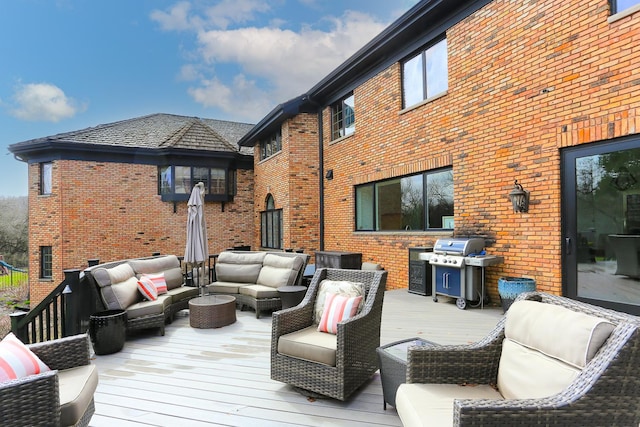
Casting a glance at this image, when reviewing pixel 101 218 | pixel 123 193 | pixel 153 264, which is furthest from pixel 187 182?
pixel 153 264

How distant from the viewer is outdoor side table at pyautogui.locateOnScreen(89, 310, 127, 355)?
4.06m

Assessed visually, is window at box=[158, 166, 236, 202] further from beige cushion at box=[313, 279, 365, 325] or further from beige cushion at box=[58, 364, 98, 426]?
beige cushion at box=[58, 364, 98, 426]

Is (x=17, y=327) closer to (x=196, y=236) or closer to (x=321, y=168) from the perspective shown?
(x=196, y=236)

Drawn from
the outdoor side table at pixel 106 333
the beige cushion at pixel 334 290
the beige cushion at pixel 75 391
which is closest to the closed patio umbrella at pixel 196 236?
the outdoor side table at pixel 106 333

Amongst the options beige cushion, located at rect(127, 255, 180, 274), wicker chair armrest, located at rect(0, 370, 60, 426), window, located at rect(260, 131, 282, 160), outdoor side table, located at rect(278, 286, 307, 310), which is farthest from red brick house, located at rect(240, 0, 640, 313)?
wicker chair armrest, located at rect(0, 370, 60, 426)

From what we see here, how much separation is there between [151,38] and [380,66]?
17.9m

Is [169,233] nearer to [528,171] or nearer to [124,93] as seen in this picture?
[528,171]

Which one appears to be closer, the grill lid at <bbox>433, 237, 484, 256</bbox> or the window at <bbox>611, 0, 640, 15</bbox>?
the window at <bbox>611, 0, 640, 15</bbox>

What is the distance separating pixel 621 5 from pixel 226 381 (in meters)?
6.23

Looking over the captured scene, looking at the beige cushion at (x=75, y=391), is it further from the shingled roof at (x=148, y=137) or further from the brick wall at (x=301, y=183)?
the shingled roof at (x=148, y=137)

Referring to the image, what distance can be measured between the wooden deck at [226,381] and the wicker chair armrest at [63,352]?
499 mm

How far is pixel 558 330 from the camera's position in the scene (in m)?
1.79

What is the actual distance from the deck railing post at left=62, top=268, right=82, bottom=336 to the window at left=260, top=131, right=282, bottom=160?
323 inches

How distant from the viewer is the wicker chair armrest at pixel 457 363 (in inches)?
83.2
